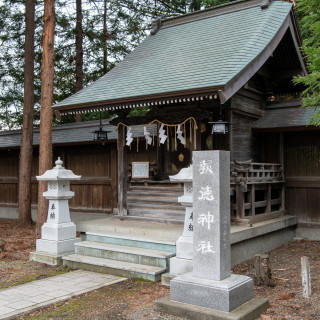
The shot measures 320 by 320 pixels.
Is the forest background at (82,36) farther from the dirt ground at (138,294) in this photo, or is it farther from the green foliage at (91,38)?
the dirt ground at (138,294)

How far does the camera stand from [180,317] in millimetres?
5391

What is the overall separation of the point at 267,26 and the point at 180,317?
27.8 feet

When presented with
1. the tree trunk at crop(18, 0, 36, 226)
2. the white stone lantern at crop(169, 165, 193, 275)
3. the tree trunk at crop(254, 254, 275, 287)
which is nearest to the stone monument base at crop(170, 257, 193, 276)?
the white stone lantern at crop(169, 165, 193, 275)

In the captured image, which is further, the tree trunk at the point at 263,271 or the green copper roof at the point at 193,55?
the green copper roof at the point at 193,55

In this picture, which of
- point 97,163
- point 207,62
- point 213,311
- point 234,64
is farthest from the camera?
point 97,163

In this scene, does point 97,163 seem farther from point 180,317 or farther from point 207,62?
point 180,317

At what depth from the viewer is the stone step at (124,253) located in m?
7.40

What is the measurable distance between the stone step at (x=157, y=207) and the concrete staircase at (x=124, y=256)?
1.71m

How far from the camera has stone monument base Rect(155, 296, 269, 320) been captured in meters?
5.10

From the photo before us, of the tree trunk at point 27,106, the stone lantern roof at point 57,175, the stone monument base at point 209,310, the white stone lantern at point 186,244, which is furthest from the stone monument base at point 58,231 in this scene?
the tree trunk at point 27,106

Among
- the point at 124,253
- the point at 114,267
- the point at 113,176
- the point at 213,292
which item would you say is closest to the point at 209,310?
the point at 213,292

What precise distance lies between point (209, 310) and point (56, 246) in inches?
182

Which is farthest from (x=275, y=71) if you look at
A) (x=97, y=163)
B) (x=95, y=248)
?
(x=95, y=248)

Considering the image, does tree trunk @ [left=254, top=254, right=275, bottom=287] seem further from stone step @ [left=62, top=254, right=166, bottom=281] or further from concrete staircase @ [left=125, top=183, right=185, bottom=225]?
concrete staircase @ [left=125, top=183, right=185, bottom=225]
